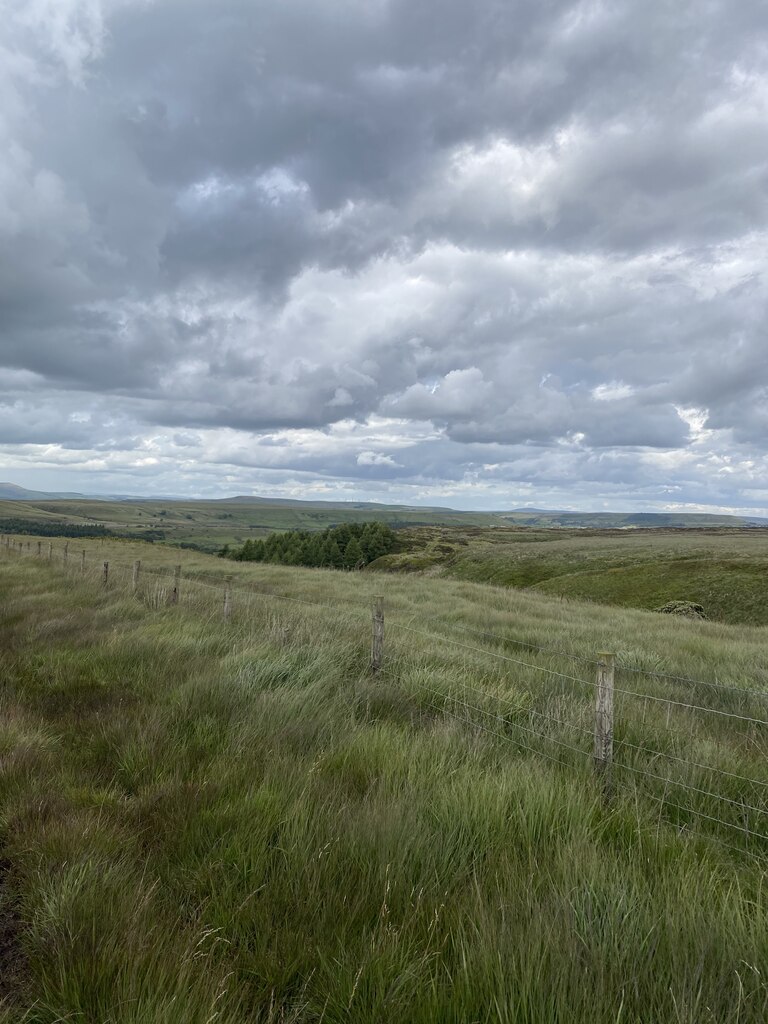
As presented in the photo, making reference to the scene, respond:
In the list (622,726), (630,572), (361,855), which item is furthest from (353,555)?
(361,855)

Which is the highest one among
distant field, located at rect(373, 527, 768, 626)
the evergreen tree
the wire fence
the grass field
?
the grass field

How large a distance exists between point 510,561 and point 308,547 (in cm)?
3378

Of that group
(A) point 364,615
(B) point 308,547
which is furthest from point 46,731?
(B) point 308,547

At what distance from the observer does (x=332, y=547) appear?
80375mm

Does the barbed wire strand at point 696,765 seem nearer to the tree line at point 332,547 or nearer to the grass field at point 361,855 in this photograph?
the grass field at point 361,855

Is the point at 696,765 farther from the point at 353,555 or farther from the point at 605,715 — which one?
the point at 353,555

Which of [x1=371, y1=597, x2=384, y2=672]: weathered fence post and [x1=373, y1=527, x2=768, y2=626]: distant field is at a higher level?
[x1=371, y1=597, x2=384, y2=672]: weathered fence post

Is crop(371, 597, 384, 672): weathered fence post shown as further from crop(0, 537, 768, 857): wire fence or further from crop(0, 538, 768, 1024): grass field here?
crop(0, 538, 768, 1024): grass field

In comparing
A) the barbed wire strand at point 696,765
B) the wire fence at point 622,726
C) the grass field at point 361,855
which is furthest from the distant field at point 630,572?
the grass field at point 361,855

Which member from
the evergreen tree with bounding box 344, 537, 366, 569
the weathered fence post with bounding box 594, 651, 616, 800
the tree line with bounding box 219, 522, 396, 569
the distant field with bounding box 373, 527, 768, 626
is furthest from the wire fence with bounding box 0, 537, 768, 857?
the tree line with bounding box 219, 522, 396, 569

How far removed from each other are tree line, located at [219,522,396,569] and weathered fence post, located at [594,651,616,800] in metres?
70.0

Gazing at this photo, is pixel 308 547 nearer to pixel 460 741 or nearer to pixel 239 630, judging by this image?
pixel 239 630

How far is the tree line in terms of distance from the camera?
257 ft

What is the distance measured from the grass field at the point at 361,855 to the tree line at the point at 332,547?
68.7 metres
